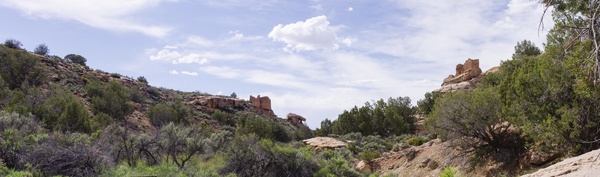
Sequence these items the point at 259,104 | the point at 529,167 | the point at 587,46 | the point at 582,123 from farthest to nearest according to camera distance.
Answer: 1. the point at 259,104
2. the point at 529,167
3. the point at 582,123
4. the point at 587,46

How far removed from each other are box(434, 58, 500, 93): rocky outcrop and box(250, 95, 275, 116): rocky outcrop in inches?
1156

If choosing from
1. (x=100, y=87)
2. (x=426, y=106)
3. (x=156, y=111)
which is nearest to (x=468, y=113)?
(x=426, y=106)

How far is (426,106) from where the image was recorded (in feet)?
135

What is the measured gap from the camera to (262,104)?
7225cm

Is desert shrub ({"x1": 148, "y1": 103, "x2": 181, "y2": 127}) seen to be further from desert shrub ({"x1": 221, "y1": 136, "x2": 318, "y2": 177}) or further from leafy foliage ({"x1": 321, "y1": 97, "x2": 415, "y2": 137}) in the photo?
desert shrub ({"x1": 221, "y1": 136, "x2": 318, "y2": 177})

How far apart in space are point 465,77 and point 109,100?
3540cm

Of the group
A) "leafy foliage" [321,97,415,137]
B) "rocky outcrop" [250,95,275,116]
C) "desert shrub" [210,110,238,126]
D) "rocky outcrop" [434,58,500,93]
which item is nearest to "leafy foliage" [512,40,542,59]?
"rocky outcrop" [434,58,500,93]

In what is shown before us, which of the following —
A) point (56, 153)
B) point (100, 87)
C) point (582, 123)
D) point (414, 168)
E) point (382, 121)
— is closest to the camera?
point (56, 153)

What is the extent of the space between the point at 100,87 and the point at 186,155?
30675 mm

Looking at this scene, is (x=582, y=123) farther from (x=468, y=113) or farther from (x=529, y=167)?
(x=468, y=113)

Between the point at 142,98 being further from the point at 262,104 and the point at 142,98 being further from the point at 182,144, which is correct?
the point at 182,144

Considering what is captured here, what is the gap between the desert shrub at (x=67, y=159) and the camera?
11.8 meters

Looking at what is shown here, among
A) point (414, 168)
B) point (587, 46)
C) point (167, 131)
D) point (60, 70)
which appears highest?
point (60, 70)

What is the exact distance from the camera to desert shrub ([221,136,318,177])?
44.9ft
